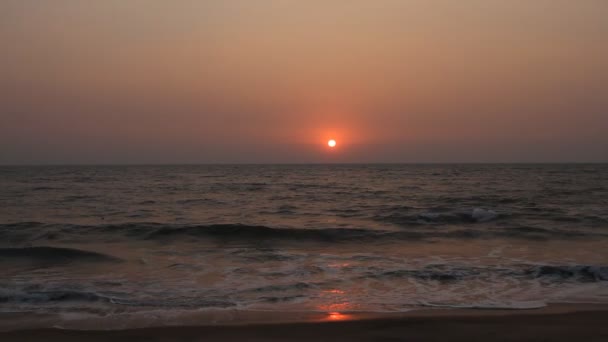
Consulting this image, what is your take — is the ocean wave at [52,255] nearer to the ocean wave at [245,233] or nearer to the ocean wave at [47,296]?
the ocean wave at [245,233]

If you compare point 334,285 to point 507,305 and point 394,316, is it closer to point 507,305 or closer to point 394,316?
point 394,316

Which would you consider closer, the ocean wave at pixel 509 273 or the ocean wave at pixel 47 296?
the ocean wave at pixel 47 296

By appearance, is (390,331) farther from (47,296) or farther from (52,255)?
(52,255)

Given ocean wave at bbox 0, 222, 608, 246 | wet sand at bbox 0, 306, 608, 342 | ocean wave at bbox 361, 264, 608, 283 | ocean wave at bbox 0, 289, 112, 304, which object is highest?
wet sand at bbox 0, 306, 608, 342

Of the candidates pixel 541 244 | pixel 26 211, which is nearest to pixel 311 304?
pixel 541 244

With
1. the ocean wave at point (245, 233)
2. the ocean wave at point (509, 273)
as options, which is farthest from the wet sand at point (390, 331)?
the ocean wave at point (245, 233)

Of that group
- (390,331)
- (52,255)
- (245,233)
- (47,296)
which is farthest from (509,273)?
(52,255)

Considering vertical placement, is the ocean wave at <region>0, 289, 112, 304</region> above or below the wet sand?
below

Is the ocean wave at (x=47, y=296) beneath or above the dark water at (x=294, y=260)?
above

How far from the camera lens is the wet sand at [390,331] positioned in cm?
590

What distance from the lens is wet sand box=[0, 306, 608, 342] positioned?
19.4 feet

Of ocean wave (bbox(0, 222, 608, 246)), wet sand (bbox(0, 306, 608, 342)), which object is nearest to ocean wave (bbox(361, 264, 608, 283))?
wet sand (bbox(0, 306, 608, 342))

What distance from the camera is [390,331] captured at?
6.15 m

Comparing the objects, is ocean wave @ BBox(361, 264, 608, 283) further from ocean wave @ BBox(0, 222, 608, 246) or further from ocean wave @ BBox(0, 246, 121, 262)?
ocean wave @ BBox(0, 246, 121, 262)
